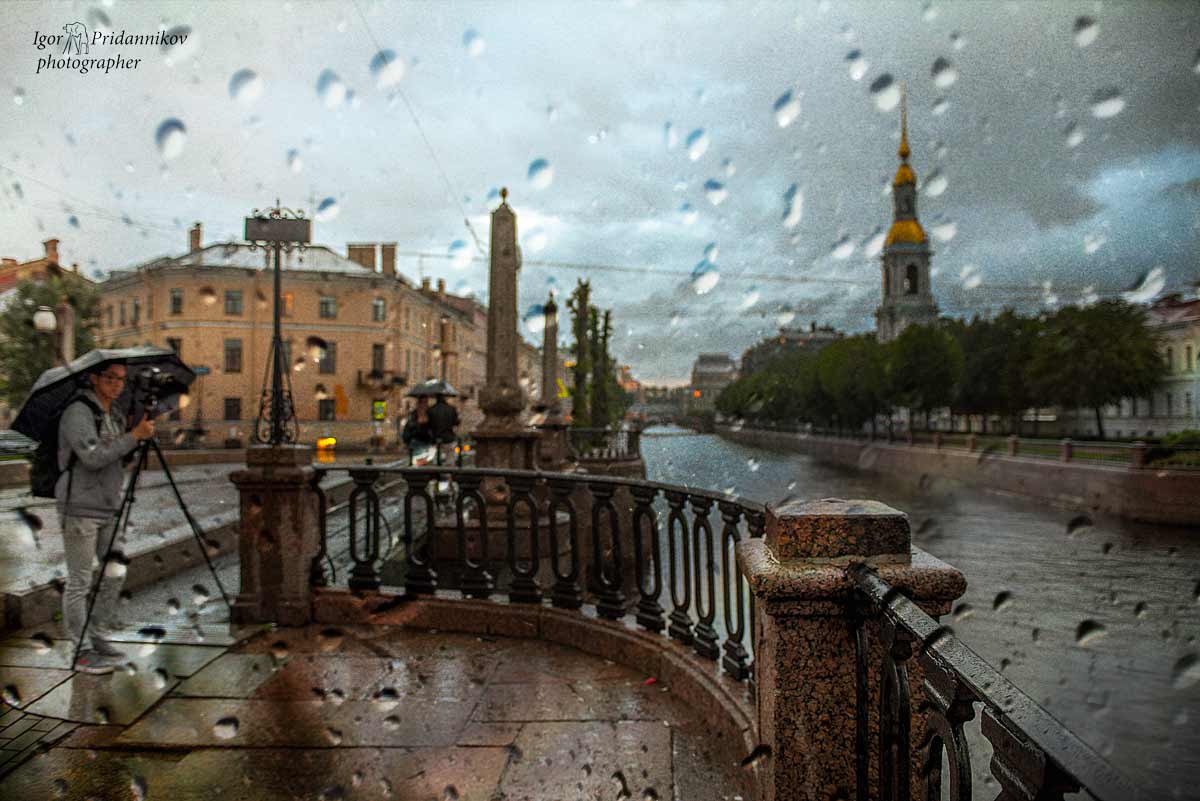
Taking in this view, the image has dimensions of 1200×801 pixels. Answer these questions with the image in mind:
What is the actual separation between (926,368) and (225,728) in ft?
157

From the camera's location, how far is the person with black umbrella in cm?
416

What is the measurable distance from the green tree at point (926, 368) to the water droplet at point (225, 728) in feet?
153

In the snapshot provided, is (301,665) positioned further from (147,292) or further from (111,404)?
(147,292)

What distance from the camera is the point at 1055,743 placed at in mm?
1032

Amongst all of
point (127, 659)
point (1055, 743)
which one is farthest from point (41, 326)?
point (1055, 743)

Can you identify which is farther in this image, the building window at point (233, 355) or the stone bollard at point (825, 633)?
the building window at point (233, 355)

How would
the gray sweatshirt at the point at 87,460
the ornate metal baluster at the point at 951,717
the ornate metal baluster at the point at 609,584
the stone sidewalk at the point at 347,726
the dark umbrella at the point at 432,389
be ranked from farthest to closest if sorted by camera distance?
1. the dark umbrella at the point at 432,389
2. the ornate metal baluster at the point at 609,584
3. the gray sweatshirt at the point at 87,460
4. the stone sidewalk at the point at 347,726
5. the ornate metal baluster at the point at 951,717

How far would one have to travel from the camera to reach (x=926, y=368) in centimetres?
4538

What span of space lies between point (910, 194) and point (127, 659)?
91.8 metres

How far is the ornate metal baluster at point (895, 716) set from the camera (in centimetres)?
169

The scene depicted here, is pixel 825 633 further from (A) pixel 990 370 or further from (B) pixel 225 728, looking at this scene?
(A) pixel 990 370

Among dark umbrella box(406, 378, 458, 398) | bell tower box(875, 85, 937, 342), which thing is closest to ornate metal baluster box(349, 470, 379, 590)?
dark umbrella box(406, 378, 458, 398)

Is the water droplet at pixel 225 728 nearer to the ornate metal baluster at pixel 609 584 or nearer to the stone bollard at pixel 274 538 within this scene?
the stone bollard at pixel 274 538

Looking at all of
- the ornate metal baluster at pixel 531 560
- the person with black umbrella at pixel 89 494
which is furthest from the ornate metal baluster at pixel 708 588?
the person with black umbrella at pixel 89 494
